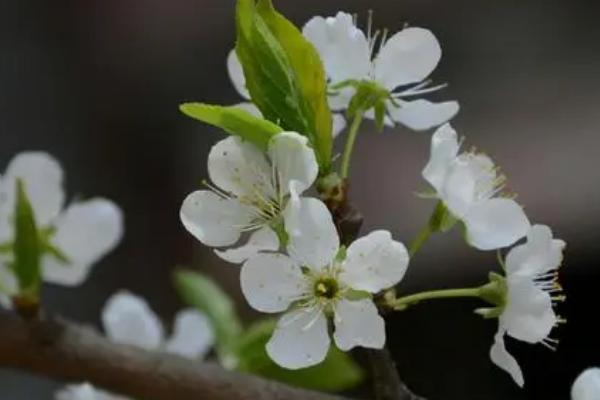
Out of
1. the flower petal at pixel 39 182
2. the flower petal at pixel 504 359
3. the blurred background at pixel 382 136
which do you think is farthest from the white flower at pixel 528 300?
the blurred background at pixel 382 136

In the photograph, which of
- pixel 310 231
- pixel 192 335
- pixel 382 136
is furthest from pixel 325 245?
pixel 382 136

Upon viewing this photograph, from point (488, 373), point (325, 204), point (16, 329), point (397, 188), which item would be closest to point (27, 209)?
point (16, 329)

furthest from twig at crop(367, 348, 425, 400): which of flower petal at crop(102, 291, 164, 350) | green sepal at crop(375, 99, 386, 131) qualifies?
flower petal at crop(102, 291, 164, 350)

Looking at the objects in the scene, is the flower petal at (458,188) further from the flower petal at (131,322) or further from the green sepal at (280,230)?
the flower petal at (131,322)

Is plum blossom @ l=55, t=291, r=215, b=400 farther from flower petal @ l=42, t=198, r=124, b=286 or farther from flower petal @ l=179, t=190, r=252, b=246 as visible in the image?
flower petal @ l=179, t=190, r=252, b=246

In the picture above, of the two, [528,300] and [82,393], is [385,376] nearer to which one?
[528,300]

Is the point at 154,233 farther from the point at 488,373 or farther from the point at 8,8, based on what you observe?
the point at 488,373
